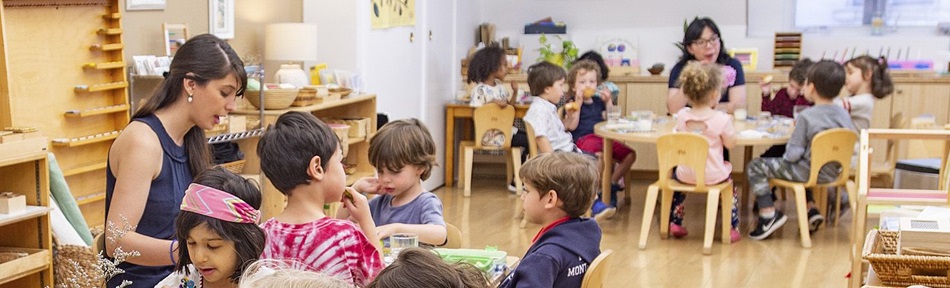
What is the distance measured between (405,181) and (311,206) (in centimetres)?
85

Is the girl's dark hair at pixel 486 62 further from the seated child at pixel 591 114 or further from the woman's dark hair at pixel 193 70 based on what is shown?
the woman's dark hair at pixel 193 70

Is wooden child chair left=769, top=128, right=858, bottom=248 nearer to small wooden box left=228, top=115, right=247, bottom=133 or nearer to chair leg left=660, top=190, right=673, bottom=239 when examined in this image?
chair leg left=660, top=190, right=673, bottom=239

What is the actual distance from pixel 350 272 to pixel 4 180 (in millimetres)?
1981

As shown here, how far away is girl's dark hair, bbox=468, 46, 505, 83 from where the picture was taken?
824 cm

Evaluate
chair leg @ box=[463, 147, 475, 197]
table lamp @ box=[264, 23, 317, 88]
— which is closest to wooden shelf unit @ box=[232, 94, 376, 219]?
table lamp @ box=[264, 23, 317, 88]

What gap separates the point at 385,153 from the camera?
11.5ft

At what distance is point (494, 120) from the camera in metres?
8.17

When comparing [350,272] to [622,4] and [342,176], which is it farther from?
[622,4]

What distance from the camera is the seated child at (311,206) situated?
2637 millimetres

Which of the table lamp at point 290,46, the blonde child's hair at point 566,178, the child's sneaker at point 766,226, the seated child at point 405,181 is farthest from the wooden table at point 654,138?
the blonde child's hair at point 566,178

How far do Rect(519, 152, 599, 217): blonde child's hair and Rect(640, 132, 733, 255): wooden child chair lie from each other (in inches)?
120

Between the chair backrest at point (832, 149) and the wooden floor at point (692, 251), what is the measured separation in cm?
46

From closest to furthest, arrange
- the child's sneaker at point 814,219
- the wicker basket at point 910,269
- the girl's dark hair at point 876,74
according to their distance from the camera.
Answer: the wicker basket at point 910,269
the child's sneaker at point 814,219
the girl's dark hair at point 876,74

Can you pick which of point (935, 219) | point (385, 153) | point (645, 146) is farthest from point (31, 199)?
point (645, 146)
